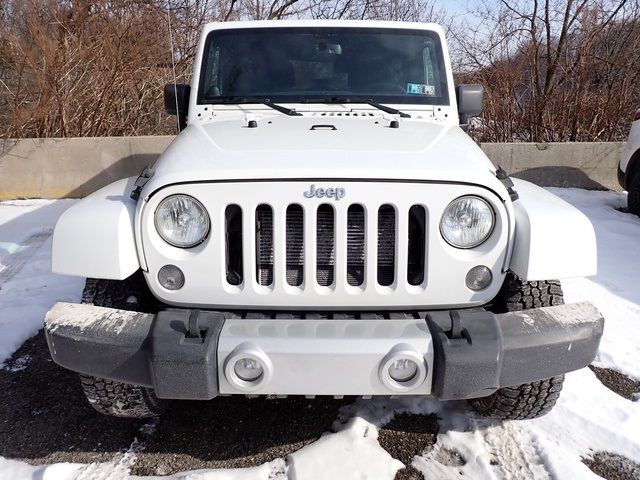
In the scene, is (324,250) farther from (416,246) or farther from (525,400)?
(525,400)

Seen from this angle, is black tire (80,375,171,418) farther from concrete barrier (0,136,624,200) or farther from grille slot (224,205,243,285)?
concrete barrier (0,136,624,200)

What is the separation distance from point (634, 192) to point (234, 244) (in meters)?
5.60

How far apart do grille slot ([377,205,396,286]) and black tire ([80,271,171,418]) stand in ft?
3.21

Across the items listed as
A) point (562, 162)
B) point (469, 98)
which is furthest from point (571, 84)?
point (469, 98)

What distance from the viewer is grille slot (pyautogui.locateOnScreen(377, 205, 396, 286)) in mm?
2082

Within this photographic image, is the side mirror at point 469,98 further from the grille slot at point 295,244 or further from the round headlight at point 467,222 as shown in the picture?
the grille slot at point 295,244

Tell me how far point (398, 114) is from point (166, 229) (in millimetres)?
1578

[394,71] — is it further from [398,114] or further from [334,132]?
[334,132]

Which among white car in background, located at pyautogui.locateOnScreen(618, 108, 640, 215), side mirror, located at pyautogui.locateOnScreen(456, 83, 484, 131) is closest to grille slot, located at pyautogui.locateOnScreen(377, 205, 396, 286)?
side mirror, located at pyautogui.locateOnScreen(456, 83, 484, 131)

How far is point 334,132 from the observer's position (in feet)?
8.34

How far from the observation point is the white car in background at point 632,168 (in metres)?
5.96

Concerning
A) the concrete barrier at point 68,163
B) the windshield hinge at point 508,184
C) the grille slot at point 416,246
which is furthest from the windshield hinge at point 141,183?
the concrete barrier at point 68,163

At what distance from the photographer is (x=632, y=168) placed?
6082 mm

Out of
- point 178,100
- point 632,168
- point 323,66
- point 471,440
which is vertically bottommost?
point 471,440
